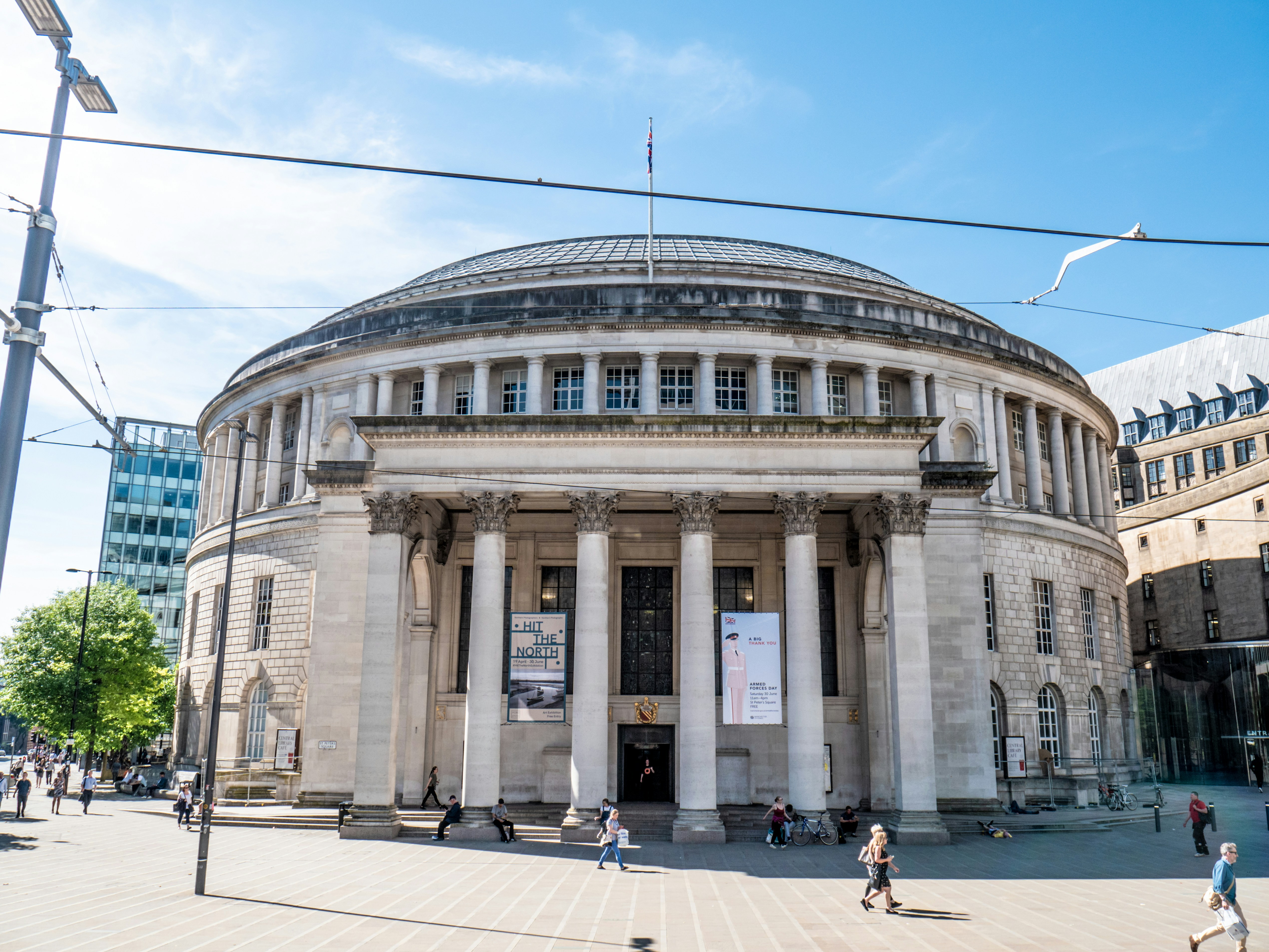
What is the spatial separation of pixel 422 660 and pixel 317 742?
17.3 feet

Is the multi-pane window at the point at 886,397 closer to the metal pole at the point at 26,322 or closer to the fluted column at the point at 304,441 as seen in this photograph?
the fluted column at the point at 304,441

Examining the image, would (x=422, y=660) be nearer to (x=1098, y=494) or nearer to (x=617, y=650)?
(x=617, y=650)

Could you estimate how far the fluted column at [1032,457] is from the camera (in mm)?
49469

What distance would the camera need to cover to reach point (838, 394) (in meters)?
44.9

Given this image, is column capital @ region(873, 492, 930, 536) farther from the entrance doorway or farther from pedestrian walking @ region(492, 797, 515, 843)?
pedestrian walking @ region(492, 797, 515, 843)

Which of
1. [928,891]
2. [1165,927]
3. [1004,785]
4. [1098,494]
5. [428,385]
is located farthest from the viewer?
[1098,494]

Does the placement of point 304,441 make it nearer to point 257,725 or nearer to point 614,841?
point 257,725

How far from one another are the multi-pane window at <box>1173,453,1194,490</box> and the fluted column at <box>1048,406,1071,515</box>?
121 ft

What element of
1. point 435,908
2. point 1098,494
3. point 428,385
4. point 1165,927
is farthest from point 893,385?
point 435,908

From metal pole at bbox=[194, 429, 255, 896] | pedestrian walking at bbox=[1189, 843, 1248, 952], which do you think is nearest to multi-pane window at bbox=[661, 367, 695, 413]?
metal pole at bbox=[194, 429, 255, 896]

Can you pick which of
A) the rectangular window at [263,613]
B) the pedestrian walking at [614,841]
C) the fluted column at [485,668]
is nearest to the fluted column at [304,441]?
the rectangular window at [263,613]

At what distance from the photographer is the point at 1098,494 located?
5541 centimetres

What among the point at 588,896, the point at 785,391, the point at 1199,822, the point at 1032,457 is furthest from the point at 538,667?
the point at 1032,457

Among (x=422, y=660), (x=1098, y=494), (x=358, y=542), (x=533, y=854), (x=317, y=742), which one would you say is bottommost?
(x=533, y=854)
